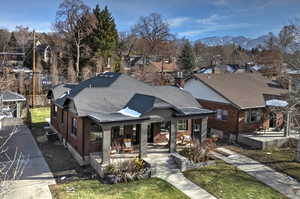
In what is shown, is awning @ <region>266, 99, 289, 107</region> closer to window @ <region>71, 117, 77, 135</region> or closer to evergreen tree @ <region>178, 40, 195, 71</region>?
window @ <region>71, 117, 77, 135</region>

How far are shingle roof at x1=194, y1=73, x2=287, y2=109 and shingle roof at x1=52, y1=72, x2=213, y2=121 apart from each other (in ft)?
14.7

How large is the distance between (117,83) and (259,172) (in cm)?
1158

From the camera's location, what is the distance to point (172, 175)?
14.3m

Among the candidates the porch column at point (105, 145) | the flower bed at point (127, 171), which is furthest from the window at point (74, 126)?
the flower bed at point (127, 171)

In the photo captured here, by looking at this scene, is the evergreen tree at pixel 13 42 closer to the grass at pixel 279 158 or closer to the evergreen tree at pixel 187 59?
the evergreen tree at pixel 187 59

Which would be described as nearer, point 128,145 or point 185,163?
point 185,163

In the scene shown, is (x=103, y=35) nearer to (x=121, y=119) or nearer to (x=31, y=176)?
(x=121, y=119)

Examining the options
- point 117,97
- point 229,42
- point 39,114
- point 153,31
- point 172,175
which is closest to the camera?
point 172,175

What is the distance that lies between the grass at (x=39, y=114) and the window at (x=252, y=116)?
19684 millimetres

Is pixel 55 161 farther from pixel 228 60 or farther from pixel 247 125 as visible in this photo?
pixel 228 60

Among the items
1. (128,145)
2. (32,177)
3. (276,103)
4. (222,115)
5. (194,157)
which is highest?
(276,103)

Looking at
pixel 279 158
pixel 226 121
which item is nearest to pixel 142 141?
pixel 279 158

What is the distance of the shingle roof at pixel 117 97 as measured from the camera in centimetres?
1578

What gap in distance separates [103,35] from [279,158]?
33.8 meters
